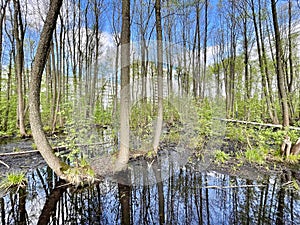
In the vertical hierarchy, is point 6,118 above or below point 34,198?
above

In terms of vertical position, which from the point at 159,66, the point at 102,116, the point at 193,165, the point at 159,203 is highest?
the point at 159,66

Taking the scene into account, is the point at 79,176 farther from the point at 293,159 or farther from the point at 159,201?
the point at 293,159

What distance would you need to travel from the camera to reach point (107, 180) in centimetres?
466

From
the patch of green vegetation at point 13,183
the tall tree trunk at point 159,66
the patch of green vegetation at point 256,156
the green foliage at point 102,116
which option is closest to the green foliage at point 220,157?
the patch of green vegetation at point 256,156

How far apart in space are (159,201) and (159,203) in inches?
2.9

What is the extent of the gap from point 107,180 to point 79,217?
5.29ft

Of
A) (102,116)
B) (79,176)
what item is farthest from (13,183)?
(102,116)

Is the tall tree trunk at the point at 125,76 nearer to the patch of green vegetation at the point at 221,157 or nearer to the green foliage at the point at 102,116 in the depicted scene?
the patch of green vegetation at the point at 221,157

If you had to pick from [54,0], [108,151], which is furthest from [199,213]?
[54,0]

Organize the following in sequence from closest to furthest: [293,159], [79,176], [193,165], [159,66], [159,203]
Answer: [159,203]
[79,176]
[293,159]
[193,165]
[159,66]

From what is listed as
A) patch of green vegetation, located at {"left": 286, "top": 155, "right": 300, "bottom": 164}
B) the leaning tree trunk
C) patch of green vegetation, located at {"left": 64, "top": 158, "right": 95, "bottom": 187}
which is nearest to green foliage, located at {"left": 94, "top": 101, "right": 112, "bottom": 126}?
patch of green vegetation, located at {"left": 64, "top": 158, "right": 95, "bottom": 187}

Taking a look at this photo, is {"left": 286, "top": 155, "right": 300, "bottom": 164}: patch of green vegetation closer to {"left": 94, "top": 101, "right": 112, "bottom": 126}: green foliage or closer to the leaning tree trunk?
the leaning tree trunk

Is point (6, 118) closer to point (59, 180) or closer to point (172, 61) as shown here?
point (59, 180)

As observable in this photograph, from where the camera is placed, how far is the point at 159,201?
3643 mm
